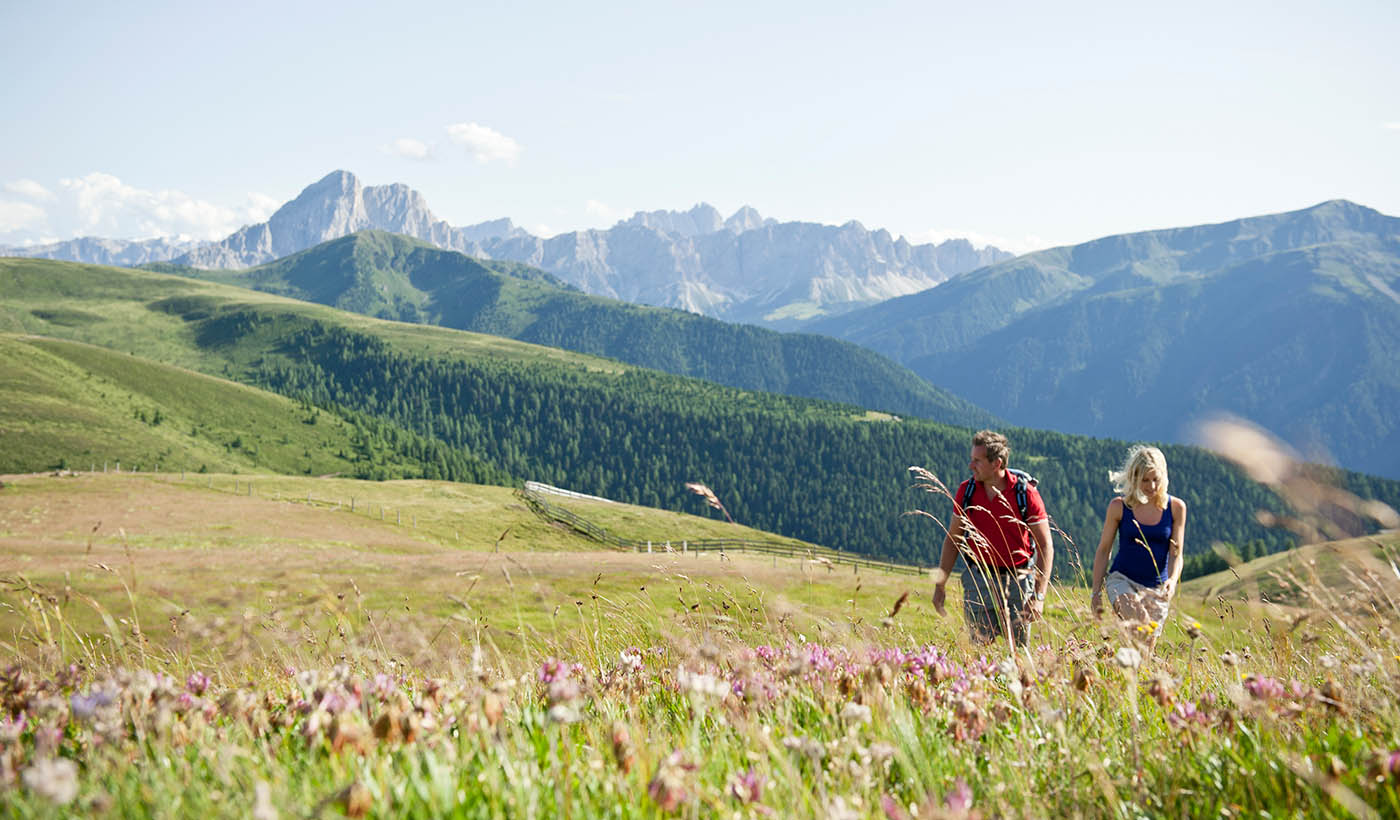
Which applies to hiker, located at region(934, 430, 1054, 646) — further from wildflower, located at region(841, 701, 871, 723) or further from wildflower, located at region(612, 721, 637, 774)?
wildflower, located at region(612, 721, 637, 774)

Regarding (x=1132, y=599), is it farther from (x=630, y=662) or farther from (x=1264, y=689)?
(x=630, y=662)

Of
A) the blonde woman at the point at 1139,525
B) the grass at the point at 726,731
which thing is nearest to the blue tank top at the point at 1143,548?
the blonde woman at the point at 1139,525

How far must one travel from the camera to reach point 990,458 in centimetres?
761

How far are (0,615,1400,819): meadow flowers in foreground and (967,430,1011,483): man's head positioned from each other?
11.7ft

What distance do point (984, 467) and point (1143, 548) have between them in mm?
1580

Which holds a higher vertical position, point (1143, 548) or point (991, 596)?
point (1143, 548)

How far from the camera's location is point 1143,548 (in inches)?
293

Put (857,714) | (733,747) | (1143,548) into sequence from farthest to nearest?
(1143,548), (733,747), (857,714)

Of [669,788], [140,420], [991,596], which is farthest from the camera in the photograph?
[140,420]

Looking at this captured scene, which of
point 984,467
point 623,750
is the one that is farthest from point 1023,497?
point 623,750

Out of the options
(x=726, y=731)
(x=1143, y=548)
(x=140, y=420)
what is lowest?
(x=140, y=420)

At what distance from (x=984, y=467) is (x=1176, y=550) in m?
1.72

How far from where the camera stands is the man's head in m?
7.59

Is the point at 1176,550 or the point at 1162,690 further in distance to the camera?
the point at 1176,550
